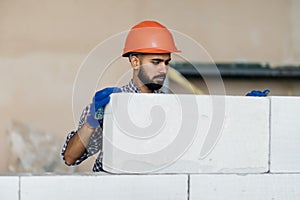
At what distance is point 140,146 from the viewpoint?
2.44m

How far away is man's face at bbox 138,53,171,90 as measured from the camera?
276 centimetres

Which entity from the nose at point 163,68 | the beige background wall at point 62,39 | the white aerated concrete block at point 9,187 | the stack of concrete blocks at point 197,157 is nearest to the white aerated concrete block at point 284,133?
the stack of concrete blocks at point 197,157

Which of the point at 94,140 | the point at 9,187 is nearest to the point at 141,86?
the point at 94,140

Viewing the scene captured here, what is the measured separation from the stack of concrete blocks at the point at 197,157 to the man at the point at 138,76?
0.12 metres

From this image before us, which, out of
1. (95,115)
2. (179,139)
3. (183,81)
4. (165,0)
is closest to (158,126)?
(179,139)

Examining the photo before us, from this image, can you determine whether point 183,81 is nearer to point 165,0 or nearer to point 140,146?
point 165,0

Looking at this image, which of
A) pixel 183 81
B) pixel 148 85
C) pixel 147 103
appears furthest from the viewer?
pixel 183 81

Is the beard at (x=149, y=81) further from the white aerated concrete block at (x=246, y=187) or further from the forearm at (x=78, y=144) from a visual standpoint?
the white aerated concrete block at (x=246, y=187)

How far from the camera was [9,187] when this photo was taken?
2350 millimetres

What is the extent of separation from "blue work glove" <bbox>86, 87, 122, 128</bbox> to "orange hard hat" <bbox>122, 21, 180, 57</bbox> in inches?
13.8

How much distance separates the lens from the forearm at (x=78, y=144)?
2.51m

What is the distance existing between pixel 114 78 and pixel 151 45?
6.66 ft

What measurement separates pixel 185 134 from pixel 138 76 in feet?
1.50

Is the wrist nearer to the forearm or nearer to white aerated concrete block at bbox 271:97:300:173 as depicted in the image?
the forearm
